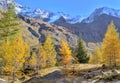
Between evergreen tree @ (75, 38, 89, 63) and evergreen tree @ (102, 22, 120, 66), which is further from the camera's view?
evergreen tree @ (75, 38, 89, 63)

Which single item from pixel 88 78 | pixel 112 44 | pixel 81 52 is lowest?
pixel 88 78

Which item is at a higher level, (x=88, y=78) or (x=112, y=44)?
(x=112, y=44)

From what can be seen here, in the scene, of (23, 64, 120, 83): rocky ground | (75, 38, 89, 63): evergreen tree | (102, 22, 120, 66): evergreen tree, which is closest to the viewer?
(23, 64, 120, 83): rocky ground

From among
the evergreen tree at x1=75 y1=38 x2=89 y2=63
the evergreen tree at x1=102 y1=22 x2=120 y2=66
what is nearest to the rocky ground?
the evergreen tree at x1=102 y1=22 x2=120 y2=66

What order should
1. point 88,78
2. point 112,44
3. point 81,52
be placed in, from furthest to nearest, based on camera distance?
point 81,52 → point 112,44 → point 88,78

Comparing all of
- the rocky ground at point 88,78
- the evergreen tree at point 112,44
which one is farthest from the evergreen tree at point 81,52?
the rocky ground at point 88,78

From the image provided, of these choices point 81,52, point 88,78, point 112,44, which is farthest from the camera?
point 81,52

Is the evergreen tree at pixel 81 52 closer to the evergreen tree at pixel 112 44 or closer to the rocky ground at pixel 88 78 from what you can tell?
the evergreen tree at pixel 112 44

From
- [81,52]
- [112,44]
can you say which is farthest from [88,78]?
[81,52]

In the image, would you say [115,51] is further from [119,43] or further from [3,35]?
[3,35]

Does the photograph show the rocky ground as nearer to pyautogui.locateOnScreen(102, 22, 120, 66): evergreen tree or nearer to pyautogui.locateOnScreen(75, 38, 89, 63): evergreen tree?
pyautogui.locateOnScreen(102, 22, 120, 66): evergreen tree

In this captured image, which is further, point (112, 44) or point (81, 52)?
point (81, 52)

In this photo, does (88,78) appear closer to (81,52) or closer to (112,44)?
(112,44)

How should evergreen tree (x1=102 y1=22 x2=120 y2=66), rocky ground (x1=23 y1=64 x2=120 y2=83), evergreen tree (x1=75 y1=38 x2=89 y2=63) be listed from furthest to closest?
evergreen tree (x1=75 y1=38 x2=89 y2=63) → evergreen tree (x1=102 y1=22 x2=120 y2=66) → rocky ground (x1=23 y1=64 x2=120 y2=83)
